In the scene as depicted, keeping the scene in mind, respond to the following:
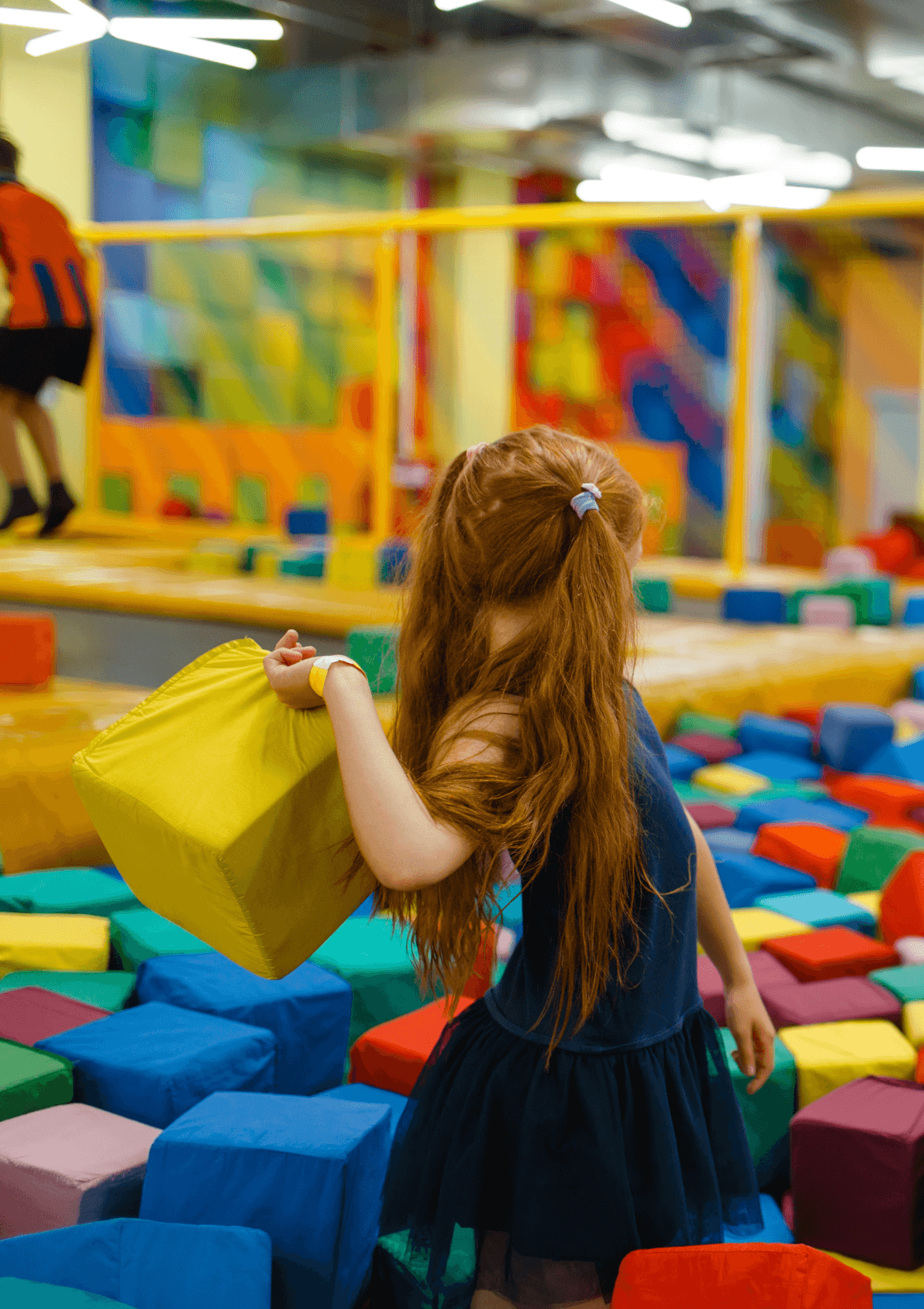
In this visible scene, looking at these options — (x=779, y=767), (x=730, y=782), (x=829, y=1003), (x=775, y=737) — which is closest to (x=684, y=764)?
(x=730, y=782)

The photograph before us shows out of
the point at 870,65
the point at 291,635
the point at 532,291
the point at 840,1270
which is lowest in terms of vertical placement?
the point at 840,1270

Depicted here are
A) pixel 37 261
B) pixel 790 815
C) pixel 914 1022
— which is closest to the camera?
pixel 914 1022

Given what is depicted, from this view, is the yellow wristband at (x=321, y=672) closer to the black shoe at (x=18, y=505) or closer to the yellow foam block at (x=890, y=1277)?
the yellow foam block at (x=890, y=1277)

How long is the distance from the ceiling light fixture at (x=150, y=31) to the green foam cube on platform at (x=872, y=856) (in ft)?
8.94

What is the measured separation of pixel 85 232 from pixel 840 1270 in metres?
4.27

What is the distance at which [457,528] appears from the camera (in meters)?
0.97

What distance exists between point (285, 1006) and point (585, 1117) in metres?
0.47

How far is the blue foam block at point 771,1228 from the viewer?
1136 mm

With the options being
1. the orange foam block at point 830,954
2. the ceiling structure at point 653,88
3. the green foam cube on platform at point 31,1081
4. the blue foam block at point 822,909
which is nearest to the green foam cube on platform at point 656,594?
the blue foam block at point 822,909

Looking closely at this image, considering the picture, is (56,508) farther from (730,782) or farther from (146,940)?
(146,940)

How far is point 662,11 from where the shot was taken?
597 cm

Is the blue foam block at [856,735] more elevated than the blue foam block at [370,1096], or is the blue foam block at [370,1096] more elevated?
the blue foam block at [856,735]

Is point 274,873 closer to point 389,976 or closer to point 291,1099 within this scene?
point 291,1099

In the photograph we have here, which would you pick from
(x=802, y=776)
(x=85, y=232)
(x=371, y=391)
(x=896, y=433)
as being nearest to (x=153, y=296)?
(x=85, y=232)
